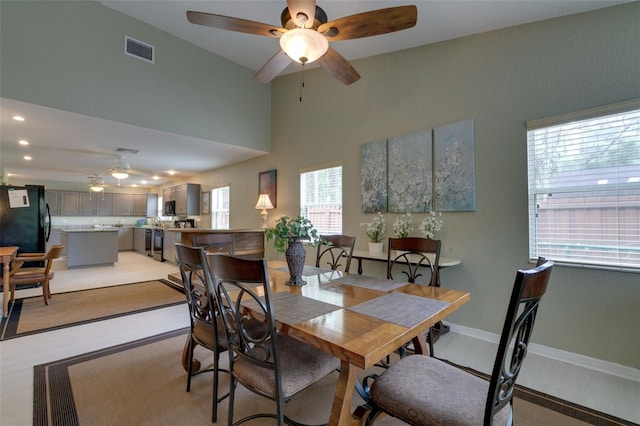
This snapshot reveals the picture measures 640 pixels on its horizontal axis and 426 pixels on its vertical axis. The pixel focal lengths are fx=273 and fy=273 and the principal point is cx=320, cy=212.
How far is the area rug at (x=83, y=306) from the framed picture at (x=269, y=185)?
223 cm

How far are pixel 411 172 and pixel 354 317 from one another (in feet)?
7.86

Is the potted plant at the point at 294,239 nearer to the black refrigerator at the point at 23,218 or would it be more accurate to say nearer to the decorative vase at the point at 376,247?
the decorative vase at the point at 376,247

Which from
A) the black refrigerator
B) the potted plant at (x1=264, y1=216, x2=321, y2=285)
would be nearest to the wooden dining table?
the potted plant at (x1=264, y1=216, x2=321, y2=285)

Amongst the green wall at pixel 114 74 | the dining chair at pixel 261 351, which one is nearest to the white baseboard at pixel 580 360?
the dining chair at pixel 261 351

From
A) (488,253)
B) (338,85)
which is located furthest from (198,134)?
(488,253)

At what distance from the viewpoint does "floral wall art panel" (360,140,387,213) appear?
11.5ft

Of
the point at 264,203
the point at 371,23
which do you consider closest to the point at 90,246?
the point at 264,203

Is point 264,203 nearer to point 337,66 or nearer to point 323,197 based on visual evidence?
point 323,197

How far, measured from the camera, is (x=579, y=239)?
7.55 feet

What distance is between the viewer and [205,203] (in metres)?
7.32

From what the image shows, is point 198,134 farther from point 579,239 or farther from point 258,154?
point 579,239

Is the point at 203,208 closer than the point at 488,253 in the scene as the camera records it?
No

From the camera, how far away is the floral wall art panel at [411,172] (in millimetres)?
3133

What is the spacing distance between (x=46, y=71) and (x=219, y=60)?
223cm
